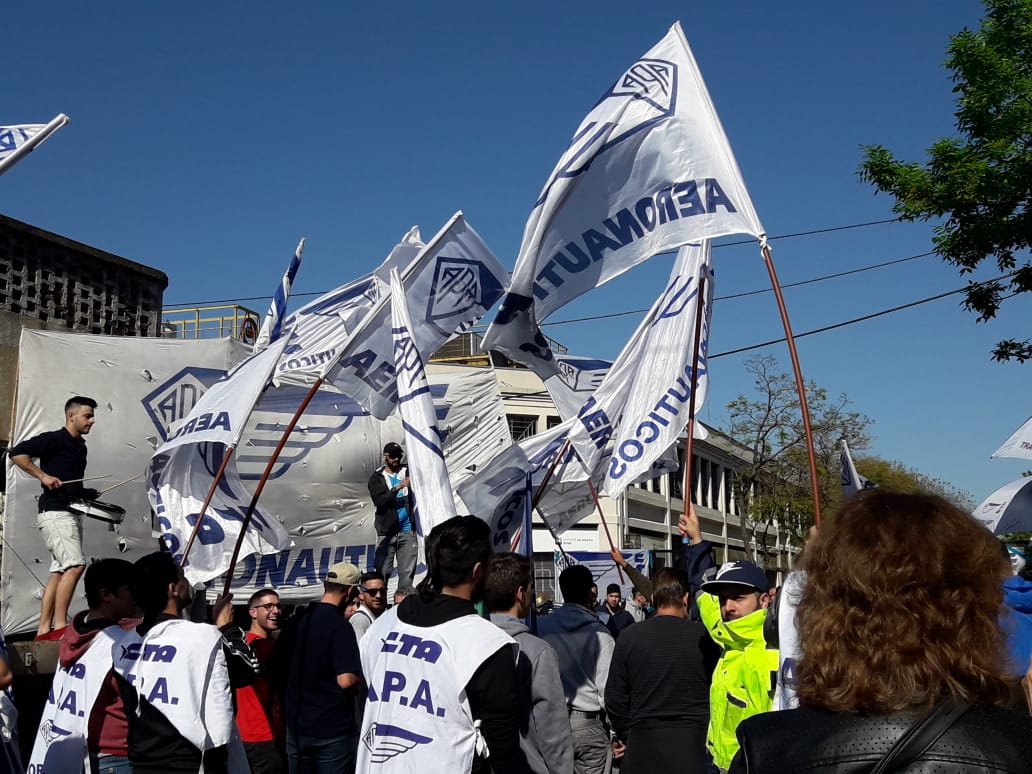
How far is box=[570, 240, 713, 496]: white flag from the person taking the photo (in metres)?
7.76

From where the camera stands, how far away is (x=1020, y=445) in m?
7.76

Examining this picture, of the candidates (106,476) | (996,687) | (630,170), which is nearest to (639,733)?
(630,170)

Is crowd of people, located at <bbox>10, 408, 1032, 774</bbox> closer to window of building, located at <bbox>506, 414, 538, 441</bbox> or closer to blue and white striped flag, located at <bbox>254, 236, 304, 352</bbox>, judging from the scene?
blue and white striped flag, located at <bbox>254, 236, 304, 352</bbox>

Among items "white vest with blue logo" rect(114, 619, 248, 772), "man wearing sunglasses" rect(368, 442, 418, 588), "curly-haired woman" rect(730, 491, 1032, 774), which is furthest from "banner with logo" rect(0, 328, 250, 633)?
"curly-haired woman" rect(730, 491, 1032, 774)

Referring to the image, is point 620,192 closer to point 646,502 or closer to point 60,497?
point 60,497

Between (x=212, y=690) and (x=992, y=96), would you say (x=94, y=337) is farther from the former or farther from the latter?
(x=992, y=96)

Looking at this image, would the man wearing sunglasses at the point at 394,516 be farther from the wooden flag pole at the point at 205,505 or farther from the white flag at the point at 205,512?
the wooden flag pole at the point at 205,505

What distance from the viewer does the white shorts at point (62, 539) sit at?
805 centimetres

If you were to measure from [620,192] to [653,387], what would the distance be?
1510 millimetres

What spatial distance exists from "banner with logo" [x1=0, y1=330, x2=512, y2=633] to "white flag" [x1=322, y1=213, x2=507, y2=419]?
2.71 meters

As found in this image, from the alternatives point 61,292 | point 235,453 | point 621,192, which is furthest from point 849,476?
point 61,292

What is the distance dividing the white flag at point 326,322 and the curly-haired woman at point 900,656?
7.87 m

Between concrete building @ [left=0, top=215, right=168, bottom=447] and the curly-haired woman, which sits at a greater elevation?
concrete building @ [left=0, top=215, right=168, bottom=447]

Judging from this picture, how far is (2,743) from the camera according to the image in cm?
436
